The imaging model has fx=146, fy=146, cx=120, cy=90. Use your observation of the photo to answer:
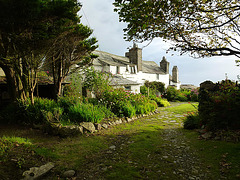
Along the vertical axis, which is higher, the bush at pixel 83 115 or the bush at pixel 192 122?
the bush at pixel 83 115

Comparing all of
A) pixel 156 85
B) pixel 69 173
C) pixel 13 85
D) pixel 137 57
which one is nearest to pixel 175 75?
pixel 156 85

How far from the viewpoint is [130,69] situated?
2595cm

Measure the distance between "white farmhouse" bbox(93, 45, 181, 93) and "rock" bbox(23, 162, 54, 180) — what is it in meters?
14.3

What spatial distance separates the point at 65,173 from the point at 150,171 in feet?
6.55

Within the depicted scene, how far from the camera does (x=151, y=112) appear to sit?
12.7m

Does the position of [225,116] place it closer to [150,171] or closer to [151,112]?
[150,171]

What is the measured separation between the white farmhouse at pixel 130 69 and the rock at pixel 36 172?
47.0 ft

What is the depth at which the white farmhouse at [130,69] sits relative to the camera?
21.1 m

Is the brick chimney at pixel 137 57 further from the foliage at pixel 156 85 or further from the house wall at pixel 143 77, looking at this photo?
the foliage at pixel 156 85

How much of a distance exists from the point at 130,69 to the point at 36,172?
77.5 ft

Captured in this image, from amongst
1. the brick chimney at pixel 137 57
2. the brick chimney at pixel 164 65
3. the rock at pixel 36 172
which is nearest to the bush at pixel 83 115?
the rock at pixel 36 172

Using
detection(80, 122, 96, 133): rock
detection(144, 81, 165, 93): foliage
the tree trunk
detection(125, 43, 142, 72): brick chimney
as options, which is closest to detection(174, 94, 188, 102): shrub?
detection(144, 81, 165, 93): foliage

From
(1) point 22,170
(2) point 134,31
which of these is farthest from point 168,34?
(1) point 22,170

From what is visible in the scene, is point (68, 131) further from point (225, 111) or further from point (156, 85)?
point (156, 85)
